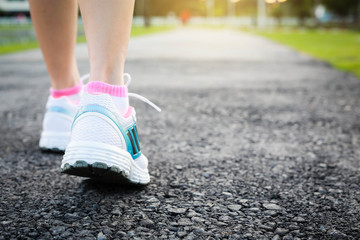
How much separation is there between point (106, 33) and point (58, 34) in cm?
50

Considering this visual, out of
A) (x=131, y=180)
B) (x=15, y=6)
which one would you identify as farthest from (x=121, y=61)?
(x=15, y=6)

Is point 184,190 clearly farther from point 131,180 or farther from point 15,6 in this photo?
point 15,6

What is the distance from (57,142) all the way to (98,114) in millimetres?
568

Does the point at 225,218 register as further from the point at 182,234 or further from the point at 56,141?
the point at 56,141

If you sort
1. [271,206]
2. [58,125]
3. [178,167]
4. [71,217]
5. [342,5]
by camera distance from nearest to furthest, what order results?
[71,217], [271,206], [178,167], [58,125], [342,5]

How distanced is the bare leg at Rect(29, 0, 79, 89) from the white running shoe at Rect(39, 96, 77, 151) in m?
0.08

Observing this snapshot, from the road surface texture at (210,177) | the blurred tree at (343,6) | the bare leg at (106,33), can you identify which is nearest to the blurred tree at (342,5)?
the blurred tree at (343,6)

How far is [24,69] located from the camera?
535 cm

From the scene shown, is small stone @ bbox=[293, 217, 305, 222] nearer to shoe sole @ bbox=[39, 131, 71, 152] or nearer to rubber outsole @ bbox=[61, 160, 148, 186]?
rubber outsole @ bbox=[61, 160, 148, 186]

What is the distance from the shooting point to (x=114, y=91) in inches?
52.5

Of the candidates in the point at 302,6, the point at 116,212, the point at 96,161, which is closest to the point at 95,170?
the point at 96,161

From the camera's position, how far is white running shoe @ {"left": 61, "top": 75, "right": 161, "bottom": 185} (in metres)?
1.21

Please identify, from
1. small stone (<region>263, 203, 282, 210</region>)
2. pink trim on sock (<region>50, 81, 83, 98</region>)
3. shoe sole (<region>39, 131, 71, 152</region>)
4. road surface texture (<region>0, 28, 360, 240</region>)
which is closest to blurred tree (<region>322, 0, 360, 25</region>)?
road surface texture (<region>0, 28, 360, 240</region>)

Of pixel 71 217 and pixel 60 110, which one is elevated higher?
pixel 60 110
